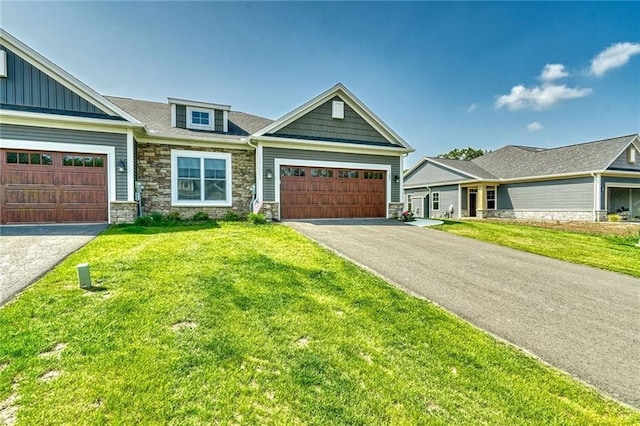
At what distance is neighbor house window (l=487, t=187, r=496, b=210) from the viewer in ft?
75.7

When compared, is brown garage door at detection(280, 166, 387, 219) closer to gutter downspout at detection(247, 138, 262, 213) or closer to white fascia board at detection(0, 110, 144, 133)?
gutter downspout at detection(247, 138, 262, 213)

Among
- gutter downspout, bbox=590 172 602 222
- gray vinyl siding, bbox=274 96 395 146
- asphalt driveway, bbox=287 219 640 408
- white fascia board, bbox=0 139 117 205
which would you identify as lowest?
asphalt driveway, bbox=287 219 640 408

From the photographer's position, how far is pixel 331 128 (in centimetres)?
1366

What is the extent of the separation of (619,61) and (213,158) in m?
17.7

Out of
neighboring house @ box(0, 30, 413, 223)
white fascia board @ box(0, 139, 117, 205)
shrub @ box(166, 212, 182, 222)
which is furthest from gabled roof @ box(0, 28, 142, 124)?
shrub @ box(166, 212, 182, 222)

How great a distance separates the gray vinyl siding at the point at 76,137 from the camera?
9.36m

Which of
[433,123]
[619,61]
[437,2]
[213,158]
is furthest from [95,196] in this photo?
[619,61]

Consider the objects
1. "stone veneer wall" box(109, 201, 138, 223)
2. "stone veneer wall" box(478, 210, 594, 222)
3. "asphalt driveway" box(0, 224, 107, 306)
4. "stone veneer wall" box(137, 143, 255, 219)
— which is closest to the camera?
"asphalt driveway" box(0, 224, 107, 306)

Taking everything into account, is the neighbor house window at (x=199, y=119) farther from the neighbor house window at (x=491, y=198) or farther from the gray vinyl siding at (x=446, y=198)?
the neighbor house window at (x=491, y=198)

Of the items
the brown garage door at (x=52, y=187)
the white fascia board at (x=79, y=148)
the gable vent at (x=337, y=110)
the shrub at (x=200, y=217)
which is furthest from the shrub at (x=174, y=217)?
the gable vent at (x=337, y=110)

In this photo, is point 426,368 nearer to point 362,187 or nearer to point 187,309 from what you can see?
point 187,309

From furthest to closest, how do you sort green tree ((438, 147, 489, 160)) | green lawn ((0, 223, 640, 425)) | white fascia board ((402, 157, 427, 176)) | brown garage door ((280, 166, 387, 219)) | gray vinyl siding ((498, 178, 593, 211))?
green tree ((438, 147, 489, 160)) < white fascia board ((402, 157, 427, 176)) < gray vinyl siding ((498, 178, 593, 211)) < brown garage door ((280, 166, 387, 219)) < green lawn ((0, 223, 640, 425))

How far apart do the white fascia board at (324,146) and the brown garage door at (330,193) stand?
880 millimetres

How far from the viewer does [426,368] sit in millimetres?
3021
